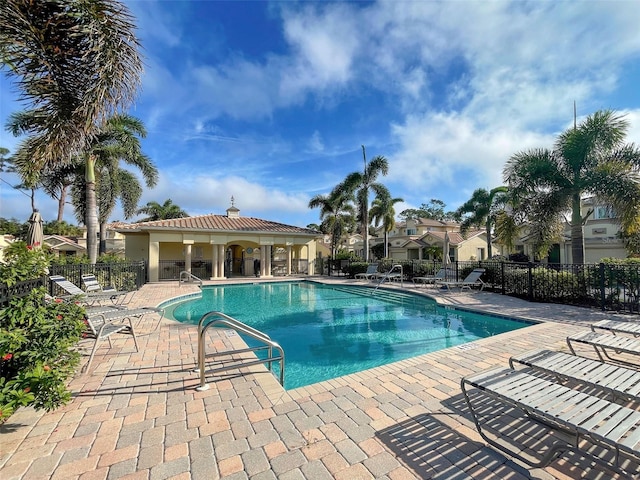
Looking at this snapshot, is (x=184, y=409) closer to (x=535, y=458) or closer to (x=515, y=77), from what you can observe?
(x=535, y=458)

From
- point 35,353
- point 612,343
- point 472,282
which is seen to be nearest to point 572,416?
point 612,343

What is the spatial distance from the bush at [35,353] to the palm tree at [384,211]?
897 inches

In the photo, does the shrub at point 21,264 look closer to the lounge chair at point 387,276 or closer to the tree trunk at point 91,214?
the tree trunk at point 91,214

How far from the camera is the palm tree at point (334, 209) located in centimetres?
2592

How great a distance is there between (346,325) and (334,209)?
2076 cm

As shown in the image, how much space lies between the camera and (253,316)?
10.5 meters

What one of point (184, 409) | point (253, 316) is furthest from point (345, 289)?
point (184, 409)

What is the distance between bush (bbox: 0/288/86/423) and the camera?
2689mm

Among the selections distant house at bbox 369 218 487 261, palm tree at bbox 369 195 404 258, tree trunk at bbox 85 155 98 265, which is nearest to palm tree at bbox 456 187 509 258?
distant house at bbox 369 218 487 261

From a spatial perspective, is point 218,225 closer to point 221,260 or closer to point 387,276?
point 221,260

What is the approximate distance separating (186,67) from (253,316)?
9961mm

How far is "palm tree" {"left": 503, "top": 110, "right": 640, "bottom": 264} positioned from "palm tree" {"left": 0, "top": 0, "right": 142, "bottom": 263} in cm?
1480

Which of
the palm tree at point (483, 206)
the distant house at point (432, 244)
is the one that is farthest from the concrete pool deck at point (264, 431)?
the distant house at point (432, 244)

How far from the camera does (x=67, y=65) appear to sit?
5.60m
